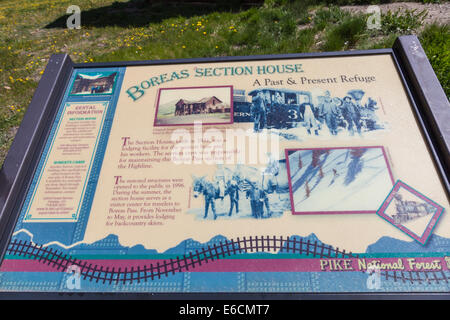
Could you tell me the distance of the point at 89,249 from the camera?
6.00 feet

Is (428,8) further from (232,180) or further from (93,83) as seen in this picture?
(93,83)

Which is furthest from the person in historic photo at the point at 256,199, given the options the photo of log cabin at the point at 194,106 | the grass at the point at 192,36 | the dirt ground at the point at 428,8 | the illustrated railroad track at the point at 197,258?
the dirt ground at the point at 428,8

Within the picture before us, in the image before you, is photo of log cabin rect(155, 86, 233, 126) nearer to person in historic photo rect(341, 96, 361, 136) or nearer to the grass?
person in historic photo rect(341, 96, 361, 136)

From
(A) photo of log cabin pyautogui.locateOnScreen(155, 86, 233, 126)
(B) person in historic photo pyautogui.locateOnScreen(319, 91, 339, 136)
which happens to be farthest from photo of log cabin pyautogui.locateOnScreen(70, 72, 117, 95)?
(B) person in historic photo pyautogui.locateOnScreen(319, 91, 339, 136)

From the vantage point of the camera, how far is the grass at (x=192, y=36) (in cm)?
419

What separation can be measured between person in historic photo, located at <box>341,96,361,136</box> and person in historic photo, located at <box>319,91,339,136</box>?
73 millimetres

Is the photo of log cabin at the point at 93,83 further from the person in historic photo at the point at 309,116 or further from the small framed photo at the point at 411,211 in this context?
the small framed photo at the point at 411,211

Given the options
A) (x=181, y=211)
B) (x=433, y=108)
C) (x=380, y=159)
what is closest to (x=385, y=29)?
(x=433, y=108)

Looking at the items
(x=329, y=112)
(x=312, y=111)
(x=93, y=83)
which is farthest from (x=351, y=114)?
(x=93, y=83)

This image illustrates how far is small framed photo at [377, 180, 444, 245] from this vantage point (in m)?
1.76

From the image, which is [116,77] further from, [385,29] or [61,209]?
[385,29]

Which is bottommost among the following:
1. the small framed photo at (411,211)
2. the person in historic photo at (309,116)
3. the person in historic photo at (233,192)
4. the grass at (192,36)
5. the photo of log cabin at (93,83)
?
the small framed photo at (411,211)

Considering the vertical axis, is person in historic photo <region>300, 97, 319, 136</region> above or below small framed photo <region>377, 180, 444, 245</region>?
above

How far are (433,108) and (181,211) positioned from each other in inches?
81.0
